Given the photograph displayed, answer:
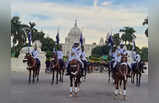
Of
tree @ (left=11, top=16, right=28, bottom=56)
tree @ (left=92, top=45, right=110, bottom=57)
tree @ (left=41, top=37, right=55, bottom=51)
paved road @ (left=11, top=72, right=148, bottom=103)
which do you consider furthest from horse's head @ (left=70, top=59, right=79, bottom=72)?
tree @ (left=41, top=37, right=55, bottom=51)

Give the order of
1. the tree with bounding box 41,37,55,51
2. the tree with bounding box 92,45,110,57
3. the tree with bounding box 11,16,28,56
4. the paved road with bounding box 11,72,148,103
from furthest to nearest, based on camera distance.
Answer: the tree with bounding box 92,45,110,57
the tree with bounding box 41,37,55,51
the tree with bounding box 11,16,28,56
the paved road with bounding box 11,72,148,103

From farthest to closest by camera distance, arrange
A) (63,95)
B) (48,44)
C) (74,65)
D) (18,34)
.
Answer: (48,44)
(18,34)
(63,95)
(74,65)

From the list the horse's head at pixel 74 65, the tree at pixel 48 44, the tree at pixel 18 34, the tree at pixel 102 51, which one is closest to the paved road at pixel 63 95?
the horse's head at pixel 74 65

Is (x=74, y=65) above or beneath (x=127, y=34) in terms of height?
beneath

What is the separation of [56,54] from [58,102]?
5.01m

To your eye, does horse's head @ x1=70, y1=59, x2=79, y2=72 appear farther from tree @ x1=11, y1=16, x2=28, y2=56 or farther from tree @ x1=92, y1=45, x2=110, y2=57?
tree @ x1=92, y1=45, x2=110, y2=57

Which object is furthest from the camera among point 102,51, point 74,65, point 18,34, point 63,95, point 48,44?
point 102,51

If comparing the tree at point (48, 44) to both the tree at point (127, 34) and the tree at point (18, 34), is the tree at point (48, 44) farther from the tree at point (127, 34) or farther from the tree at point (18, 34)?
the tree at point (127, 34)

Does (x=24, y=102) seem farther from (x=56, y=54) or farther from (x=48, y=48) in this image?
(x=48, y=48)

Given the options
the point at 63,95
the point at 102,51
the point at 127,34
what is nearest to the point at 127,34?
the point at 127,34

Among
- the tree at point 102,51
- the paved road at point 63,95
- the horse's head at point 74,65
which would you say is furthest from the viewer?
the tree at point 102,51

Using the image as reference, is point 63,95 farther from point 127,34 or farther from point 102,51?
point 102,51

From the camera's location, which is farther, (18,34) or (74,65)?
(18,34)
